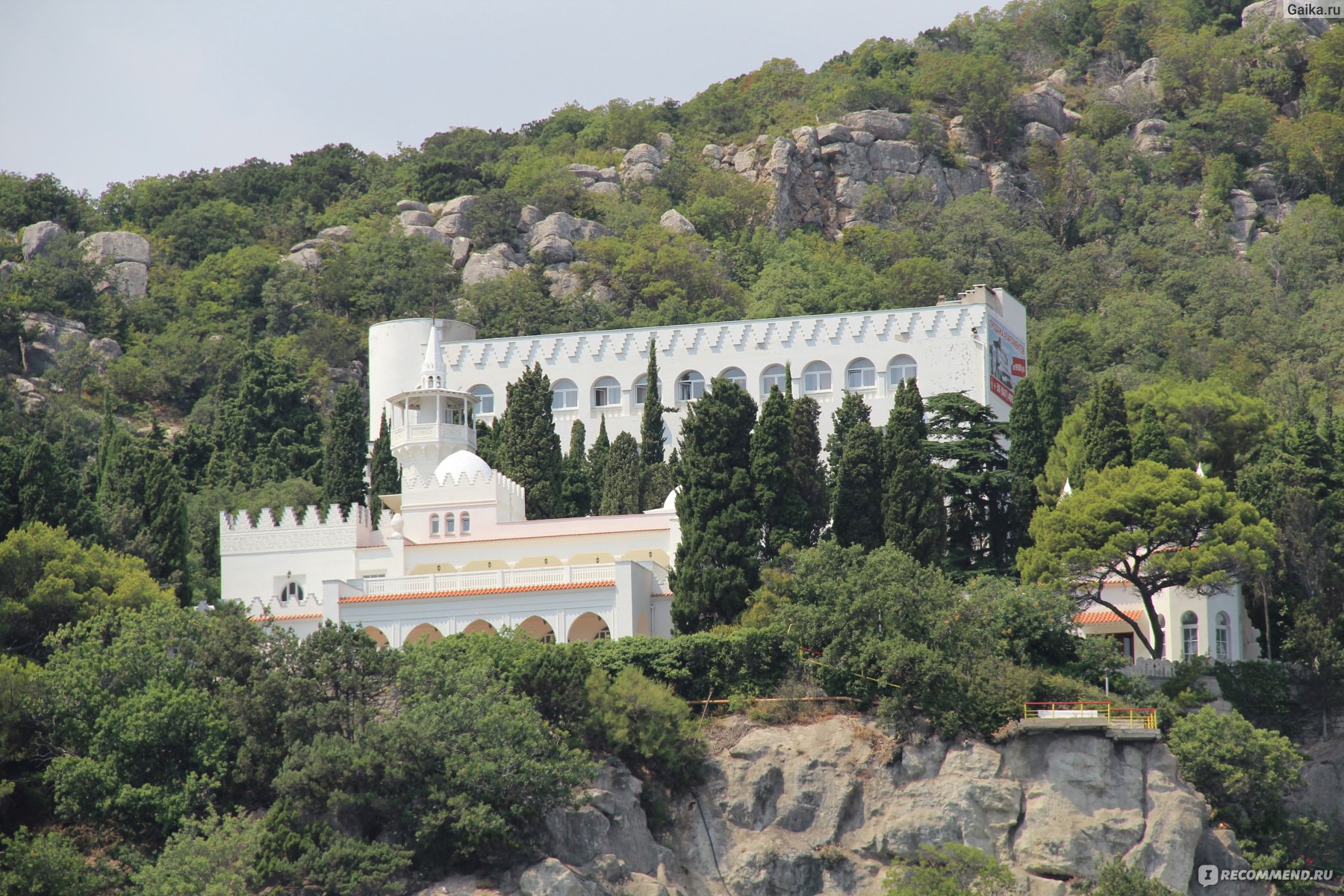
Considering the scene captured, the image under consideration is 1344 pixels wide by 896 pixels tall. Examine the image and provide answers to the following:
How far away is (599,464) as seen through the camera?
225 ft

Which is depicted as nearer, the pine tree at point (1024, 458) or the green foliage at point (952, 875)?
the green foliage at point (952, 875)

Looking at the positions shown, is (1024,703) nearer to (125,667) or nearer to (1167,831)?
(1167,831)

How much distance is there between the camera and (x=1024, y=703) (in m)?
47.2

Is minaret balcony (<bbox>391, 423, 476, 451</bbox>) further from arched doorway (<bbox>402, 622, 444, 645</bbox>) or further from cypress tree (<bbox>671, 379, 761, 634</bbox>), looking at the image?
arched doorway (<bbox>402, 622, 444, 645</bbox>)

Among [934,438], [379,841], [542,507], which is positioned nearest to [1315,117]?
[934,438]

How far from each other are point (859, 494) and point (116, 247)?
6534 cm

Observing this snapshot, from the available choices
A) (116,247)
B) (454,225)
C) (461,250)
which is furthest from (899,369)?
(116,247)

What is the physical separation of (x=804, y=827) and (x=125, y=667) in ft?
54.4

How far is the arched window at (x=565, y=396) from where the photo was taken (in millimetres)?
82250

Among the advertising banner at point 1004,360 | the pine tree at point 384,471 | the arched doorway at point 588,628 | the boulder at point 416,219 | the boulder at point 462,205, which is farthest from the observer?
the boulder at point 416,219

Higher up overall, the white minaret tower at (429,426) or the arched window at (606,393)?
the arched window at (606,393)

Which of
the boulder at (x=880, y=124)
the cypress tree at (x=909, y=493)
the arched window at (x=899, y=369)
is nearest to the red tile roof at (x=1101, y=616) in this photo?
the cypress tree at (x=909, y=493)

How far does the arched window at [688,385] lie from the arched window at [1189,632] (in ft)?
104

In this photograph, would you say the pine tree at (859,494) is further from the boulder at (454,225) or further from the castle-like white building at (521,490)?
the boulder at (454,225)
